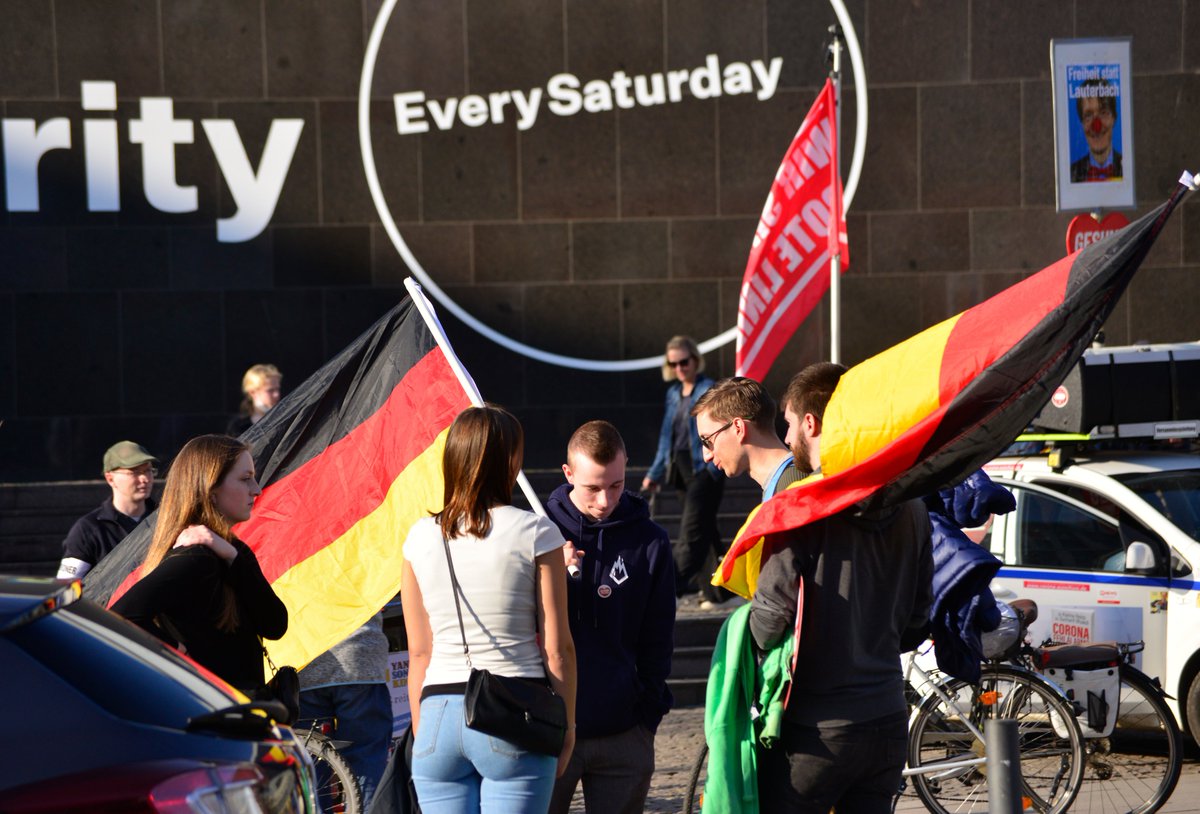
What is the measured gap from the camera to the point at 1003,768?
A: 4332mm

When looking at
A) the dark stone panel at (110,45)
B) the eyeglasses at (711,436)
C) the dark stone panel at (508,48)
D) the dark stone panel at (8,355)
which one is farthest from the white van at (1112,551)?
the dark stone panel at (8,355)

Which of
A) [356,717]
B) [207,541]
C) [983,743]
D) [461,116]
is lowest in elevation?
[983,743]

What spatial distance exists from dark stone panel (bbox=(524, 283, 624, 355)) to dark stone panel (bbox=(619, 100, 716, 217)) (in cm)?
78

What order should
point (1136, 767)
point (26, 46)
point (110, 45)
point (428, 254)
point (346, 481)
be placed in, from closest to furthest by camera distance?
point (346, 481)
point (1136, 767)
point (26, 46)
point (110, 45)
point (428, 254)

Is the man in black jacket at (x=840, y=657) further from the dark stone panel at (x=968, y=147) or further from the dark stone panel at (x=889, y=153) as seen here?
the dark stone panel at (x=968, y=147)

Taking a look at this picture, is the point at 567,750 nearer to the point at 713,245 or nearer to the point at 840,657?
the point at 840,657

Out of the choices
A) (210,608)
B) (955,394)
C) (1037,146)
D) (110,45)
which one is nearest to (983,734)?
(955,394)

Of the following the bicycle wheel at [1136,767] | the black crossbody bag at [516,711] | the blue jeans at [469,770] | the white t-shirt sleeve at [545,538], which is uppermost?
the white t-shirt sleeve at [545,538]

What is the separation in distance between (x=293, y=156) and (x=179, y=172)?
962 millimetres

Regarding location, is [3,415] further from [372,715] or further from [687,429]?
[372,715]

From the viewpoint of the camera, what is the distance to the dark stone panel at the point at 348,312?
44.1 feet

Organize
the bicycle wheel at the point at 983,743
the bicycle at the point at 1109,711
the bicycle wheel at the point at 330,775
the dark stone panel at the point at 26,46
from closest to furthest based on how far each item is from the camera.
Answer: the bicycle wheel at the point at 330,775 → the bicycle wheel at the point at 983,743 → the bicycle at the point at 1109,711 → the dark stone panel at the point at 26,46

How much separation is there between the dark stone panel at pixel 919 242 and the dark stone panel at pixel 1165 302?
158 cm

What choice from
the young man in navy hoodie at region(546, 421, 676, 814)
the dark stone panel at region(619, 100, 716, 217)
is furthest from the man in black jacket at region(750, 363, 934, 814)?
the dark stone panel at region(619, 100, 716, 217)
